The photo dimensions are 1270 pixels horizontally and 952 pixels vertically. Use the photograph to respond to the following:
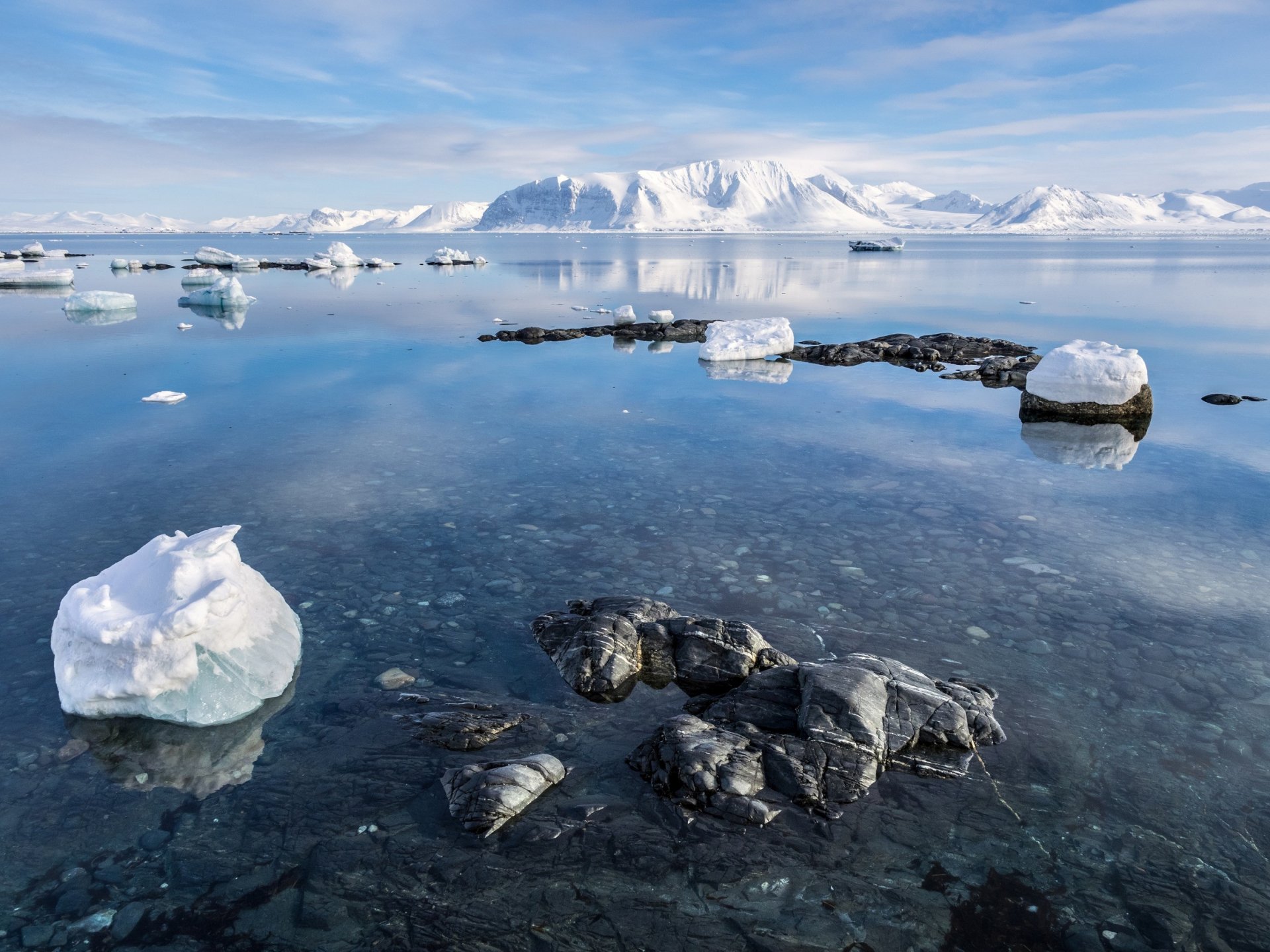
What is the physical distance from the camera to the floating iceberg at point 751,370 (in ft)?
72.2

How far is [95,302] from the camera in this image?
35281mm

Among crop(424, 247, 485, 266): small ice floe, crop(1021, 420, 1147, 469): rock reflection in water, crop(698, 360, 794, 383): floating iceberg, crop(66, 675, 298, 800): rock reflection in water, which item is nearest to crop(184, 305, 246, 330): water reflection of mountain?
crop(698, 360, 794, 383): floating iceberg

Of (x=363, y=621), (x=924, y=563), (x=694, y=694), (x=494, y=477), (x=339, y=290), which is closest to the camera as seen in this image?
(x=694, y=694)

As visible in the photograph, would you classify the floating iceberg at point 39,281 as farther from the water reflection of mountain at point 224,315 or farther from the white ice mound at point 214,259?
the white ice mound at point 214,259

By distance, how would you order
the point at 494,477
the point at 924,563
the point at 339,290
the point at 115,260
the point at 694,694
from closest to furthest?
the point at 694,694 < the point at 924,563 < the point at 494,477 < the point at 339,290 < the point at 115,260

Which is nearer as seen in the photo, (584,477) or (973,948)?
(973,948)

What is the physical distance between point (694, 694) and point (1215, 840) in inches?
150

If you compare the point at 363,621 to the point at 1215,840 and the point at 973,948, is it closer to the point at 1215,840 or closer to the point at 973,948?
the point at 973,948

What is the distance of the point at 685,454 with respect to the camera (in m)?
13.7

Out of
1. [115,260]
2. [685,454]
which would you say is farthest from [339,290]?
[685,454]

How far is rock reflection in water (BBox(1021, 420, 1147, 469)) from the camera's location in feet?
44.9

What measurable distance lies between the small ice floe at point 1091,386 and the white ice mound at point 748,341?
30.6 ft

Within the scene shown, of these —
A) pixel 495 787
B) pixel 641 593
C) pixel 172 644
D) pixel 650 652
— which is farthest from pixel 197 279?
pixel 495 787

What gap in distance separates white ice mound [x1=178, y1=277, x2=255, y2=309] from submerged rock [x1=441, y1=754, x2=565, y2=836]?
3821 centimetres
